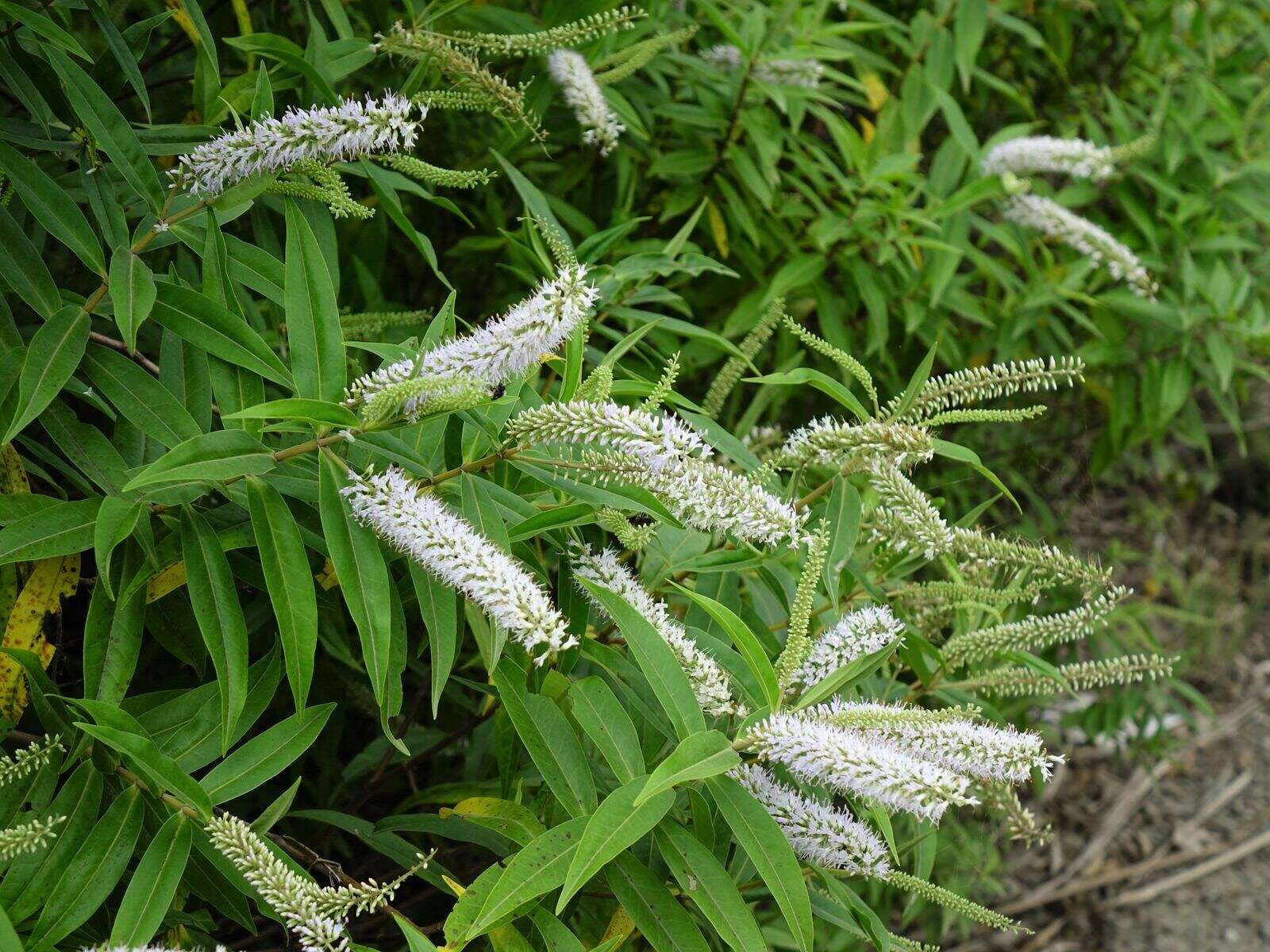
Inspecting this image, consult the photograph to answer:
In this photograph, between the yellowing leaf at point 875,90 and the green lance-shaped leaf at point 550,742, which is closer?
the green lance-shaped leaf at point 550,742

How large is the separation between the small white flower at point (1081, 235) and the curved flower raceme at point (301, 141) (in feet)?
8.09

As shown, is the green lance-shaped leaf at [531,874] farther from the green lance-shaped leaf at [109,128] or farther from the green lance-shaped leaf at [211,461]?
the green lance-shaped leaf at [109,128]

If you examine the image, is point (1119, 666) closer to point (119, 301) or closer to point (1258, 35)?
point (119, 301)

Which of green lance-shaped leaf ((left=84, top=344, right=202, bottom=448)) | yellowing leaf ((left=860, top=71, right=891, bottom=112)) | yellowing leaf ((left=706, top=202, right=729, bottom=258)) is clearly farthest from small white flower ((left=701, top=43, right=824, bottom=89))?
green lance-shaped leaf ((left=84, top=344, right=202, bottom=448))

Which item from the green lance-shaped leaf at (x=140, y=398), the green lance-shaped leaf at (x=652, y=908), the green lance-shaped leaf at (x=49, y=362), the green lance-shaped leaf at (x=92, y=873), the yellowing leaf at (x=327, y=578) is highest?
the green lance-shaped leaf at (x=49, y=362)

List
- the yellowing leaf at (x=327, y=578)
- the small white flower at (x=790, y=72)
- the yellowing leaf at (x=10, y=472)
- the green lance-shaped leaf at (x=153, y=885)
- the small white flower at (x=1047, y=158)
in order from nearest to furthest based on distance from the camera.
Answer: the green lance-shaped leaf at (x=153, y=885) < the yellowing leaf at (x=10, y=472) < the yellowing leaf at (x=327, y=578) < the small white flower at (x=790, y=72) < the small white flower at (x=1047, y=158)

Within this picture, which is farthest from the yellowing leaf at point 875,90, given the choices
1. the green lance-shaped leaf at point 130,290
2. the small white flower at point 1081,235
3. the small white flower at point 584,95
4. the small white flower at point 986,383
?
the green lance-shaped leaf at point 130,290

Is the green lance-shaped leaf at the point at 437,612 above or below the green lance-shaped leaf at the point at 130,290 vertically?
below

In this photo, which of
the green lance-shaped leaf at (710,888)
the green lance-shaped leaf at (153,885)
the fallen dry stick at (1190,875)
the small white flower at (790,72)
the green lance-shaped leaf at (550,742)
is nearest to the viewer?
the green lance-shaped leaf at (153,885)

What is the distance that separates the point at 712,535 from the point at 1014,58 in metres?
3.25

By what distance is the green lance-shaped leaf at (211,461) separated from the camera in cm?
150

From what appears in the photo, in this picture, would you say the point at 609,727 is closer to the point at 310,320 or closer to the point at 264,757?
the point at 264,757

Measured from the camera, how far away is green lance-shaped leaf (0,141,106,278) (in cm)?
188

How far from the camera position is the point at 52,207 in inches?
74.7
